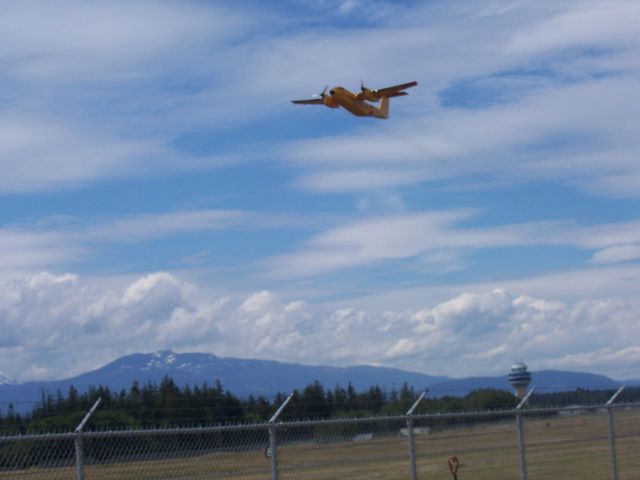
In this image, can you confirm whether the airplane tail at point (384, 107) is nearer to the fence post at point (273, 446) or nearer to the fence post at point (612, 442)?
the fence post at point (612, 442)

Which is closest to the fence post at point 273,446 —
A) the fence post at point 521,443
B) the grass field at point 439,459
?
the grass field at point 439,459

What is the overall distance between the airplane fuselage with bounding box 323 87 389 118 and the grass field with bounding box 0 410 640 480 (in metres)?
11.5

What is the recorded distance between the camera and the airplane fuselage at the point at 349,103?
3112cm

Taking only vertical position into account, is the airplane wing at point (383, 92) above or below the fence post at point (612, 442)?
above

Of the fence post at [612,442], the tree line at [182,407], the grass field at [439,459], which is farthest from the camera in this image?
the fence post at [612,442]

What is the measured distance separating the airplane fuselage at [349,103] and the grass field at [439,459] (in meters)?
11.5

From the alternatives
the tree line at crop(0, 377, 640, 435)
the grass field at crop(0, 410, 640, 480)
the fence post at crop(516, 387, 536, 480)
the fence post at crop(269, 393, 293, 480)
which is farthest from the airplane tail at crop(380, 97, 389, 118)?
the fence post at crop(269, 393, 293, 480)

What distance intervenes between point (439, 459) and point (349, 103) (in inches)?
596

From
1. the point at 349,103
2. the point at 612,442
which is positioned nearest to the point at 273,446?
the point at 612,442

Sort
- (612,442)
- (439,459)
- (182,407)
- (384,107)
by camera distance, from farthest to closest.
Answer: (384,107) < (612,442) < (439,459) < (182,407)

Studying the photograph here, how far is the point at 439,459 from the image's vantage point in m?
18.5

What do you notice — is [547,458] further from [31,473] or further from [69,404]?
[31,473]

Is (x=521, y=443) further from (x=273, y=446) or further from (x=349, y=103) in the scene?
(x=349, y=103)

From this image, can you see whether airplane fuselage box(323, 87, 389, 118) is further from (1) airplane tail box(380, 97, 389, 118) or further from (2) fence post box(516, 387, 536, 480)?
(2) fence post box(516, 387, 536, 480)
